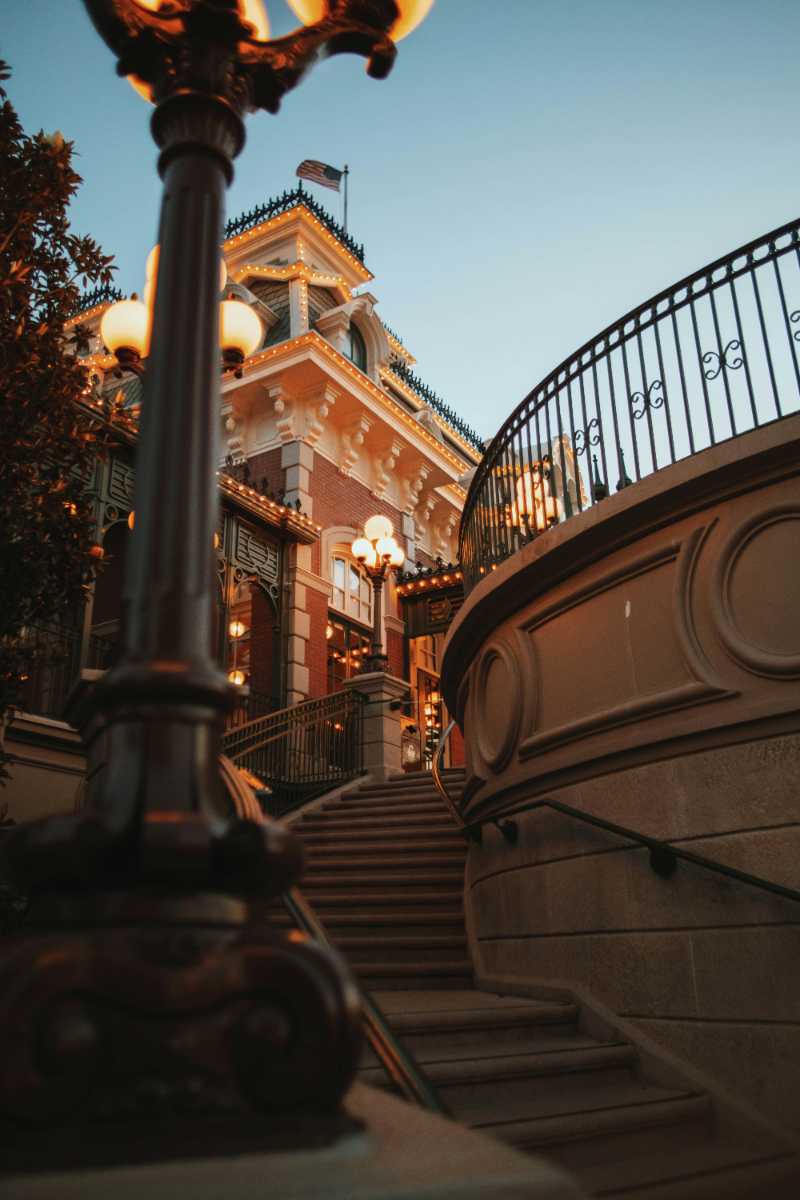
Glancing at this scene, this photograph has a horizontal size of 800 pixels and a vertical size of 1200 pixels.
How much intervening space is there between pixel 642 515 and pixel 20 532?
4343mm

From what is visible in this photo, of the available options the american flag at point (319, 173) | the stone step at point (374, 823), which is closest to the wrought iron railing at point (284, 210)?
the american flag at point (319, 173)

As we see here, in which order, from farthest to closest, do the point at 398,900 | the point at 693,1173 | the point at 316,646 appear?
the point at 316,646, the point at 398,900, the point at 693,1173

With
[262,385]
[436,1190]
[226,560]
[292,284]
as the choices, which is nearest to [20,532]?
[436,1190]

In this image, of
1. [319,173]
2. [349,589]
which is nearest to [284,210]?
[319,173]

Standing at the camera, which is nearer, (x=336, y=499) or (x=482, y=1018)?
(x=482, y=1018)

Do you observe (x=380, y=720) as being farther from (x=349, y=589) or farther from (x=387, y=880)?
(x=349, y=589)

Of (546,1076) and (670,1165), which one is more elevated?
(546,1076)

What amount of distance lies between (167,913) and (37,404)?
553 centimetres

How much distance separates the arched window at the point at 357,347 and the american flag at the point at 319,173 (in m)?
4.02

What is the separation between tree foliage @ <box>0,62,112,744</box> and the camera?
605 centimetres

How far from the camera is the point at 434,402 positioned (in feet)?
81.1

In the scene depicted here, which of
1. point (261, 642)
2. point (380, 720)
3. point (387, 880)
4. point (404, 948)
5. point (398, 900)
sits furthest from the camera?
point (261, 642)

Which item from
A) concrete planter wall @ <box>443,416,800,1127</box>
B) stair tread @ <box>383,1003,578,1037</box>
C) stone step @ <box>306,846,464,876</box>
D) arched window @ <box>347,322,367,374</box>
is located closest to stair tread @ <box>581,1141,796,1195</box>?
concrete planter wall @ <box>443,416,800,1127</box>

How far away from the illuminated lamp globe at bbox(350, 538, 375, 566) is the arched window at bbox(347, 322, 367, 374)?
802cm
